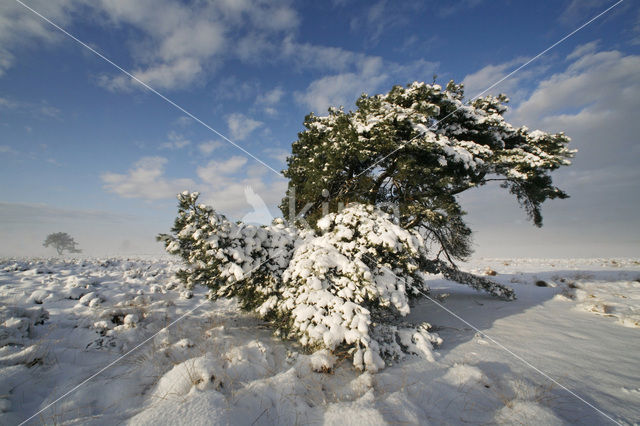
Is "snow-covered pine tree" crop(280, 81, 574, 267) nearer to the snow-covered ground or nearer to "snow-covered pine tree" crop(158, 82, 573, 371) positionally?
"snow-covered pine tree" crop(158, 82, 573, 371)

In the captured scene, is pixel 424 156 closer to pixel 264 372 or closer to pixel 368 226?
pixel 368 226

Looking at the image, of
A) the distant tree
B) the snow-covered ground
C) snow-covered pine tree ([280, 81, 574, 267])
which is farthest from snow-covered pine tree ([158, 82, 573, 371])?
the distant tree

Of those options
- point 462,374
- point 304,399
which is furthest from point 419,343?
point 304,399

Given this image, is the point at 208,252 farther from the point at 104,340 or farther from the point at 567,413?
the point at 567,413

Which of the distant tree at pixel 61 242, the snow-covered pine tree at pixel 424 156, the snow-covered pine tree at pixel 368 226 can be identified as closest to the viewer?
the snow-covered pine tree at pixel 368 226

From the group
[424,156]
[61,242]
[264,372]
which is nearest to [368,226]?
[424,156]

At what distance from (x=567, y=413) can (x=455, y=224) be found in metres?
6.57

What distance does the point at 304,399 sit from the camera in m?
2.86

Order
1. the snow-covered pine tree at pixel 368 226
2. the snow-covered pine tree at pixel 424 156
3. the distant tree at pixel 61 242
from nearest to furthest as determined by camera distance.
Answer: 1. the snow-covered pine tree at pixel 368 226
2. the snow-covered pine tree at pixel 424 156
3. the distant tree at pixel 61 242

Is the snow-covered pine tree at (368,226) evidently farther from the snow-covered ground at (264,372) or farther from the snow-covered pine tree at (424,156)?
the snow-covered ground at (264,372)

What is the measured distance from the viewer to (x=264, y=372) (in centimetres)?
359

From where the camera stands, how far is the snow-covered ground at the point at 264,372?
2559mm

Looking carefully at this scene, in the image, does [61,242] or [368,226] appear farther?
[61,242]

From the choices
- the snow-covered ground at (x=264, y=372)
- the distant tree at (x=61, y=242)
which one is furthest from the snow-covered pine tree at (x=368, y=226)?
the distant tree at (x=61, y=242)
